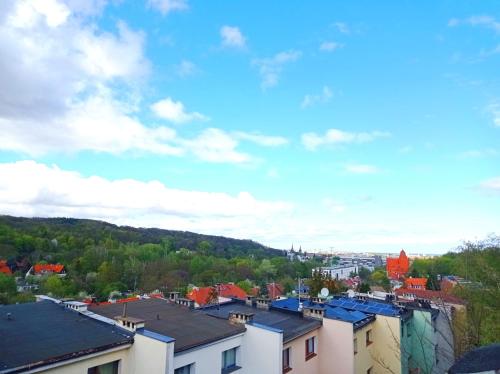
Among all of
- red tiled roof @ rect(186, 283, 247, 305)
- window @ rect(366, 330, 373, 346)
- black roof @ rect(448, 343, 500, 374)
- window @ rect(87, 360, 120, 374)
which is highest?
black roof @ rect(448, 343, 500, 374)

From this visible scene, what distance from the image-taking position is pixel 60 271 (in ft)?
300

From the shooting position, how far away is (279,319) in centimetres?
1639

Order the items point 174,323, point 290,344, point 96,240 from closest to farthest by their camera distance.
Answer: point 174,323, point 290,344, point 96,240

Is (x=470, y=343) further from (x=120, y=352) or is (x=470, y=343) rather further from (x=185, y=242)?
(x=185, y=242)

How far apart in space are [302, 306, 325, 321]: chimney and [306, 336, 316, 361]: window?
1003mm

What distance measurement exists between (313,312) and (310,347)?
162 cm

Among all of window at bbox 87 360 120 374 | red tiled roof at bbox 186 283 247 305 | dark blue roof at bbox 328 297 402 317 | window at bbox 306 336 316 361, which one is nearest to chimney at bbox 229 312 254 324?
window at bbox 306 336 316 361

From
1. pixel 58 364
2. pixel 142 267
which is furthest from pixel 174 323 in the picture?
pixel 142 267

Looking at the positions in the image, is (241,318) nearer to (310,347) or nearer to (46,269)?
(310,347)

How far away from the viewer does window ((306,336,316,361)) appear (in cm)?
1603

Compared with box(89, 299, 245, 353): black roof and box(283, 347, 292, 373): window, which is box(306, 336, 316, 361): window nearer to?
box(283, 347, 292, 373): window

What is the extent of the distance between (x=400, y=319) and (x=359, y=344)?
10.8ft

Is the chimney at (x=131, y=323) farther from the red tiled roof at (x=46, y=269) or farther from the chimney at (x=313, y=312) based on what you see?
the red tiled roof at (x=46, y=269)

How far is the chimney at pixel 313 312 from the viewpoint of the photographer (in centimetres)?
1716
